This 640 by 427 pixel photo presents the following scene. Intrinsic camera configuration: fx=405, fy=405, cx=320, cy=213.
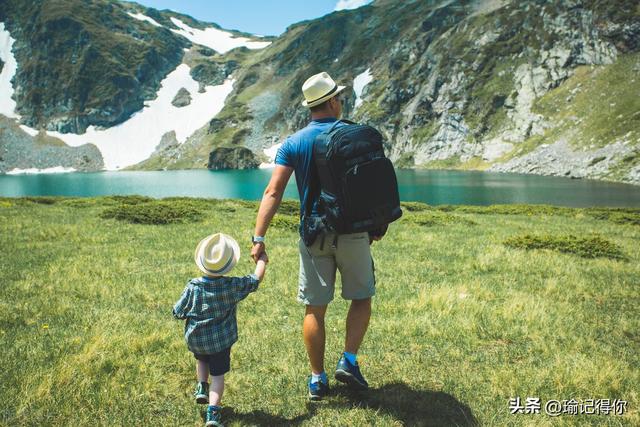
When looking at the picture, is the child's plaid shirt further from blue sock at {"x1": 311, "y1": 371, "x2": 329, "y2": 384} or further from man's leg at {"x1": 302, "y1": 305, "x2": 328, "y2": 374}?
blue sock at {"x1": 311, "y1": 371, "x2": 329, "y2": 384}

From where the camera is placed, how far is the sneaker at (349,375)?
5.16m

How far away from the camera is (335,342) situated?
277 inches

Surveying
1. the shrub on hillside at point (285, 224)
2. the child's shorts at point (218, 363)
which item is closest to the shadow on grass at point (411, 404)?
the child's shorts at point (218, 363)

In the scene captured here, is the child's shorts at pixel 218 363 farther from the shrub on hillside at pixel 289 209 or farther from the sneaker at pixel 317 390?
the shrub on hillside at pixel 289 209

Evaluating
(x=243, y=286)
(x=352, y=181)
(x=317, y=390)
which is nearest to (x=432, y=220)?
(x=317, y=390)

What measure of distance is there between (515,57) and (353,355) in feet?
623

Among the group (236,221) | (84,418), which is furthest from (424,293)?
(236,221)

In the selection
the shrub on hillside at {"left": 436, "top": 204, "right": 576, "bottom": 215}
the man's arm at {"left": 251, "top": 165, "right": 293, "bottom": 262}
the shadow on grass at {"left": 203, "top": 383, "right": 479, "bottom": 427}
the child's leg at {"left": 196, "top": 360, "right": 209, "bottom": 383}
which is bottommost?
the shrub on hillside at {"left": 436, "top": 204, "right": 576, "bottom": 215}

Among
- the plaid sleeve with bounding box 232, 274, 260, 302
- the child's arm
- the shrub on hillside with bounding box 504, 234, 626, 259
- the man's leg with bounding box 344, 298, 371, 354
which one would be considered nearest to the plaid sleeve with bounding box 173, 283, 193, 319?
the plaid sleeve with bounding box 232, 274, 260, 302

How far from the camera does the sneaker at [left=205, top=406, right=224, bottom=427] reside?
4.66m

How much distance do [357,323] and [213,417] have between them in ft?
6.67

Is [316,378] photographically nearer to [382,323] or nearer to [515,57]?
[382,323]

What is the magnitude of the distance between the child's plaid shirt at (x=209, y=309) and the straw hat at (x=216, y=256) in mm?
175

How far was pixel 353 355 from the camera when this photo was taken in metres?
5.21
